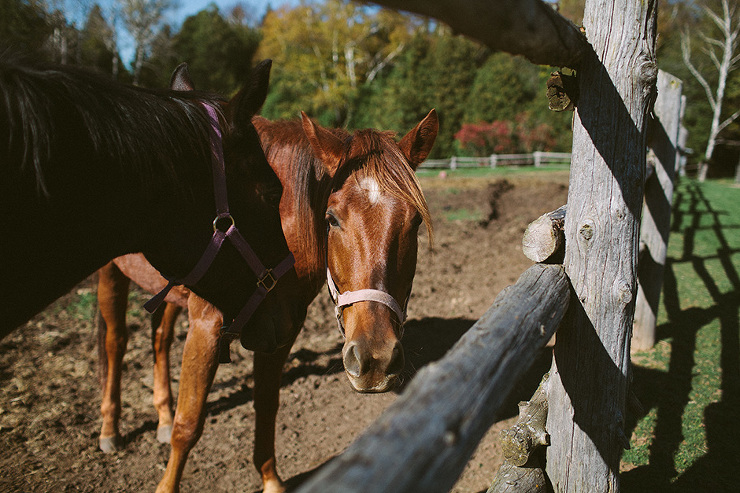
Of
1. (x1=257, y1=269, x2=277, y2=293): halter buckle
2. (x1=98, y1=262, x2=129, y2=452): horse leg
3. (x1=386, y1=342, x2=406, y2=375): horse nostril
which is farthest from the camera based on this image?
(x1=98, y1=262, x2=129, y2=452): horse leg

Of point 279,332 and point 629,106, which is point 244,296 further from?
point 629,106

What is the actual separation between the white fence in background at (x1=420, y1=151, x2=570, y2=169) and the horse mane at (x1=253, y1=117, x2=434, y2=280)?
23345mm

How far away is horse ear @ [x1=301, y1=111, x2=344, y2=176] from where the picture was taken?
2.34 meters

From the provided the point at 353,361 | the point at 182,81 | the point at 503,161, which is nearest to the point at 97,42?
the point at 503,161

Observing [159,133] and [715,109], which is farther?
[715,109]

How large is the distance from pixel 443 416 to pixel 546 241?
→ 1335mm

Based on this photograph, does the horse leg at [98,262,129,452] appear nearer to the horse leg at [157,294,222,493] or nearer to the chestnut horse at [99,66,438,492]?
the chestnut horse at [99,66,438,492]

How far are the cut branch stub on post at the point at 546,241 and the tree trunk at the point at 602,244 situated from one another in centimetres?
6

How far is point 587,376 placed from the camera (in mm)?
1890

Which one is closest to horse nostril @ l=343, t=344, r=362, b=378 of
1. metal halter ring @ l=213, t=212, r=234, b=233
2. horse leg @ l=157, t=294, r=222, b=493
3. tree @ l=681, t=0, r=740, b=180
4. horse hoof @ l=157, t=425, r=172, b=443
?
metal halter ring @ l=213, t=212, r=234, b=233

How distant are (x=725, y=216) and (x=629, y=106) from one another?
437 inches

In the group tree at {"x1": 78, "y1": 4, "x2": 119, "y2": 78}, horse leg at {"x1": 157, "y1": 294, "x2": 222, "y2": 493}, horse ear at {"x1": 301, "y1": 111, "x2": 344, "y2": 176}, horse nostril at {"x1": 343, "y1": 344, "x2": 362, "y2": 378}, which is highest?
tree at {"x1": 78, "y1": 4, "x2": 119, "y2": 78}

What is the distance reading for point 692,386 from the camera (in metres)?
3.62

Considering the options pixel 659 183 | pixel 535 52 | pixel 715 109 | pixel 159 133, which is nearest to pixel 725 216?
pixel 659 183
